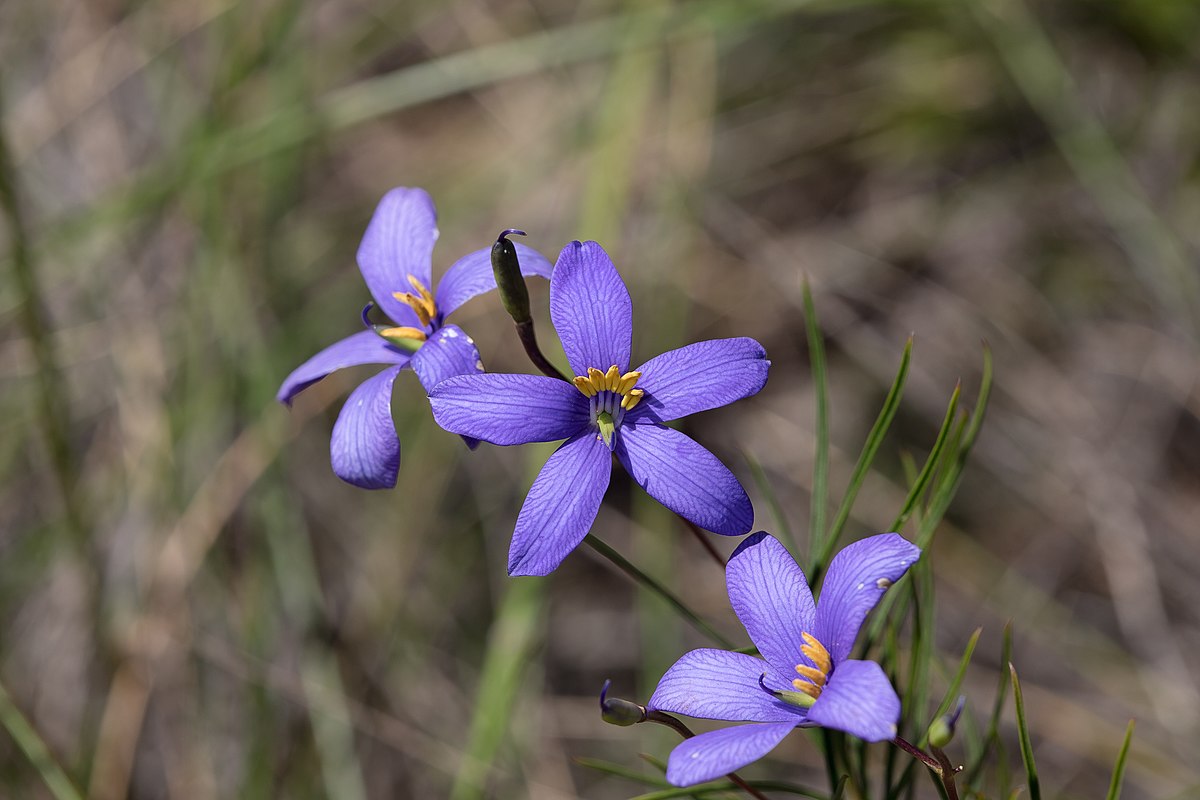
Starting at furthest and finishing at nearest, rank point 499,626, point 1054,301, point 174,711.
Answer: point 1054,301 → point 174,711 → point 499,626

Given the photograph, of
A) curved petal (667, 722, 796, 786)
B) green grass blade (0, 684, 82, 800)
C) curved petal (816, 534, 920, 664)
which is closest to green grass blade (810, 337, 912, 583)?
curved petal (816, 534, 920, 664)

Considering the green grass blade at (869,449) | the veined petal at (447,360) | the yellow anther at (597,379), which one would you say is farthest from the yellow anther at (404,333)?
the green grass blade at (869,449)

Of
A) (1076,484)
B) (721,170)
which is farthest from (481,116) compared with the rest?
(1076,484)

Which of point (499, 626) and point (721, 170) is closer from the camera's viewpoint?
point (499, 626)

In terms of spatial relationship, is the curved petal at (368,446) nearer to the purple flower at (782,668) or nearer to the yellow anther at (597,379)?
the yellow anther at (597,379)

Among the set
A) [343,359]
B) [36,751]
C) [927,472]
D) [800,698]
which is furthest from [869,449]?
[36,751]

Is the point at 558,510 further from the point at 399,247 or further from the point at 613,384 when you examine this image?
the point at 399,247

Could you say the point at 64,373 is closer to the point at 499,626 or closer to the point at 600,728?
the point at 499,626
